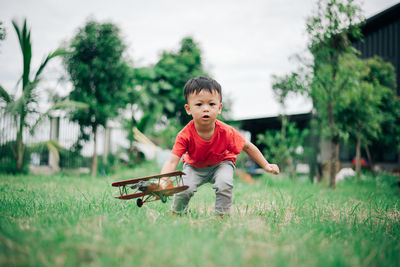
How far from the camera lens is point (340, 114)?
7.64 metres

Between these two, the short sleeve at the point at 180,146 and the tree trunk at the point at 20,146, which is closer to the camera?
the short sleeve at the point at 180,146

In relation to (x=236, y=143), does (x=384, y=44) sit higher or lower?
higher

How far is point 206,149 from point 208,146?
0.11ft

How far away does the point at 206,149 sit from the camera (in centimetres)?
272

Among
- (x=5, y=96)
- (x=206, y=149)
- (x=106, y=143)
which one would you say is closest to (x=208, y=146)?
(x=206, y=149)

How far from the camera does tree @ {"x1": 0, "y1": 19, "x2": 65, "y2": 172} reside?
6.53m

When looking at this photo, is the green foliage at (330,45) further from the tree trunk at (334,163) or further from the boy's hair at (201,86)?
the boy's hair at (201,86)

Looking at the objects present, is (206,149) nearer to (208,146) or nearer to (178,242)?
(208,146)

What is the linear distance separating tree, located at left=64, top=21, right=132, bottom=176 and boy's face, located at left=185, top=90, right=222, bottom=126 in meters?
6.34

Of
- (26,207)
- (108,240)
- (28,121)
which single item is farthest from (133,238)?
(28,121)

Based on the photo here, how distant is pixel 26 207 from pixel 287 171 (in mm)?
6990

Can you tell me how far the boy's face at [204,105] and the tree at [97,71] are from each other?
6345mm

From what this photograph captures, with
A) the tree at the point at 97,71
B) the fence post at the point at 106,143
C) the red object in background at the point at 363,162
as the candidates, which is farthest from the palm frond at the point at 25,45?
the red object in background at the point at 363,162

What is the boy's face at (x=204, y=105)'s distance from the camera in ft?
8.30
